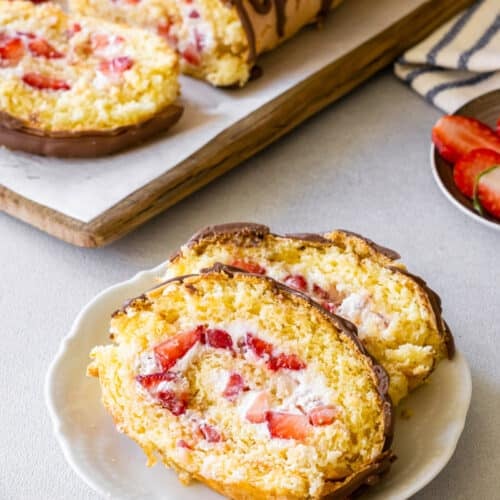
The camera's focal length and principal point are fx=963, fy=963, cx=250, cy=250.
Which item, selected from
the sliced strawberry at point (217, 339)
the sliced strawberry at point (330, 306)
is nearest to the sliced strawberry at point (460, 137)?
the sliced strawberry at point (330, 306)

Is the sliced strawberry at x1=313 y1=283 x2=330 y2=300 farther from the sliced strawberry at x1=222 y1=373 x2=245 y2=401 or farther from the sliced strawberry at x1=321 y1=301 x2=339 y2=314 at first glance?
the sliced strawberry at x1=222 y1=373 x2=245 y2=401

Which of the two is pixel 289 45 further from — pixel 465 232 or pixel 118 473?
pixel 118 473

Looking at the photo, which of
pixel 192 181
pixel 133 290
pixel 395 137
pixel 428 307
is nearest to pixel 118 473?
pixel 133 290

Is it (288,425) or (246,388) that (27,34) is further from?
(288,425)

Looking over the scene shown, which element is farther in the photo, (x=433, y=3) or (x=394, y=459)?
(x=433, y=3)

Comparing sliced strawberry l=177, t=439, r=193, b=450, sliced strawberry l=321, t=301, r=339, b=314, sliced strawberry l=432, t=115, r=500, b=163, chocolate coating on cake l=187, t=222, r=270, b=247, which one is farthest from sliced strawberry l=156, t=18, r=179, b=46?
sliced strawberry l=177, t=439, r=193, b=450
